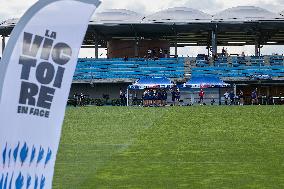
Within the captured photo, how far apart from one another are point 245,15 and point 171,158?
50.7 m

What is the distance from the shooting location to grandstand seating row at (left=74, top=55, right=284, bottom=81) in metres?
61.3

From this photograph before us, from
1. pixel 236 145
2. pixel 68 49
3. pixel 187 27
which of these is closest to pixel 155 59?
pixel 187 27

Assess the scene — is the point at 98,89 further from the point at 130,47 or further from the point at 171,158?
the point at 171,158

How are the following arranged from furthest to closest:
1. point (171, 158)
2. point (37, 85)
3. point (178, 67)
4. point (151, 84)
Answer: point (178, 67)
point (151, 84)
point (171, 158)
point (37, 85)

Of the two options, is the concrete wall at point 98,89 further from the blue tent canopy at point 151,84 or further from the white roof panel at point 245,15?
the white roof panel at point 245,15

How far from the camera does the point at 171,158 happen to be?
1508 centimetres

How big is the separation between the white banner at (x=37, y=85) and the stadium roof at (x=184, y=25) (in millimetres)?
57445

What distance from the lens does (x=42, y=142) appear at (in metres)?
4.93

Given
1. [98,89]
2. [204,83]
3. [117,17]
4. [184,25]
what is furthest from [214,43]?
[204,83]

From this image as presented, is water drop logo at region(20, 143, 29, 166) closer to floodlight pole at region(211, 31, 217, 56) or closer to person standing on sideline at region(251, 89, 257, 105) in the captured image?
person standing on sideline at region(251, 89, 257, 105)

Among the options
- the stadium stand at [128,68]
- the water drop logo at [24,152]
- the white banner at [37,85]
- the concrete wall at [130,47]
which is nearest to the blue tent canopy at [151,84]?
the stadium stand at [128,68]

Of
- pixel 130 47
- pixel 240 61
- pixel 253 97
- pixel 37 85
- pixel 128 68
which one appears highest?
pixel 130 47

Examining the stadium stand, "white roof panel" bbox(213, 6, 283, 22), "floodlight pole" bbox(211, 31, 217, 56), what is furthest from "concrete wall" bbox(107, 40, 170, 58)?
"white roof panel" bbox(213, 6, 283, 22)

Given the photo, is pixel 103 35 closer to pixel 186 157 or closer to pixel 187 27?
pixel 187 27
